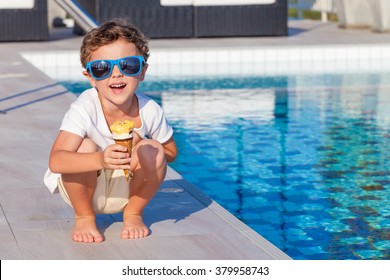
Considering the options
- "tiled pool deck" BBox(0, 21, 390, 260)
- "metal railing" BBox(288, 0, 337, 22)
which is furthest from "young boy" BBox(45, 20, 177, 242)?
"metal railing" BBox(288, 0, 337, 22)

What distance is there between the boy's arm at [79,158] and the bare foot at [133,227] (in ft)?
1.21

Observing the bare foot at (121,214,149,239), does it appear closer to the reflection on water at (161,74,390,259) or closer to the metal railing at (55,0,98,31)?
the reflection on water at (161,74,390,259)

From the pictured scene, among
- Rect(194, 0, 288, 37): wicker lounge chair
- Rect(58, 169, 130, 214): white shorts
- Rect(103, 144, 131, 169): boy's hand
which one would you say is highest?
Rect(103, 144, 131, 169): boy's hand

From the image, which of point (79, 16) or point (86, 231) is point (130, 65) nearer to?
point (86, 231)

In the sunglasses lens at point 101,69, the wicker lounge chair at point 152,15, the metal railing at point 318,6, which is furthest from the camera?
the metal railing at point 318,6

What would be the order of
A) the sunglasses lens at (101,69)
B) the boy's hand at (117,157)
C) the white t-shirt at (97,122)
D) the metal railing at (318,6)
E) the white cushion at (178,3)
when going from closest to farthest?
the boy's hand at (117,157) < the sunglasses lens at (101,69) < the white t-shirt at (97,122) < the white cushion at (178,3) < the metal railing at (318,6)

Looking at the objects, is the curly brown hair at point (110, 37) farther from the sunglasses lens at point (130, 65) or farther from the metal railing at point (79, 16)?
the metal railing at point (79, 16)

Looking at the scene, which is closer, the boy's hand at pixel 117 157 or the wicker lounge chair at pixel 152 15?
the boy's hand at pixel 117 157

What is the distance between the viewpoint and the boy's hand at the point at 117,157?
11.2 ft

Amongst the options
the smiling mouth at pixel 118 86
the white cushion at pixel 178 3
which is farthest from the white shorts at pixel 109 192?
the white cushion at pixel 178 3

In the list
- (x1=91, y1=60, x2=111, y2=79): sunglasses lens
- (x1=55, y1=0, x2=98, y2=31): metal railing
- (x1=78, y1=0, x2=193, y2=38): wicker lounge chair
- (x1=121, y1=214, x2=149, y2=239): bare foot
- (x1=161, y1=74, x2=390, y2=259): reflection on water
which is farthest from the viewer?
(x1=78, y1=0, x2=193, y2=38): wicker lounge chair

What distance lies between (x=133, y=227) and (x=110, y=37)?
0.72 meters

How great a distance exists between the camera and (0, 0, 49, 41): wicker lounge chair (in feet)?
43.1

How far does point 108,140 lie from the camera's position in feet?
12.4
